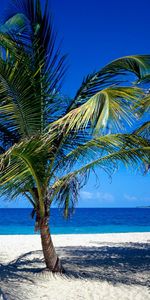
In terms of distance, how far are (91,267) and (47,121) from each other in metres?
2.87

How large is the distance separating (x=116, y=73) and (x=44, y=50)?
1135mm

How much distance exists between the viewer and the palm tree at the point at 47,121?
428cm

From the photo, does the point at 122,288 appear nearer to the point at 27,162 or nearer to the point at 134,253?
the point at 27,162

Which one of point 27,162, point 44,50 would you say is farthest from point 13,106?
point 44,50

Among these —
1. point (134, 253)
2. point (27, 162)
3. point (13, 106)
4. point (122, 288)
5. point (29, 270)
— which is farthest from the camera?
point (134, 253)

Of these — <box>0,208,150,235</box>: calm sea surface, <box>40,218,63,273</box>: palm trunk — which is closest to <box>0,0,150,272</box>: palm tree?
<box>40,218,63,273</box>: palm trunk

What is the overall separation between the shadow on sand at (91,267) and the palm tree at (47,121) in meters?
0.53

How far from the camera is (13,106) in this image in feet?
16.0

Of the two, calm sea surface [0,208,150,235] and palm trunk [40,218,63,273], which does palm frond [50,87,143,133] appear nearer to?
palm trunk [40,218,63,273]

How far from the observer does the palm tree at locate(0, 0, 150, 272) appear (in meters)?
4.28

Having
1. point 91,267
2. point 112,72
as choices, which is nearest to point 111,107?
point 112,72

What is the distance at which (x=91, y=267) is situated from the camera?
266 inches

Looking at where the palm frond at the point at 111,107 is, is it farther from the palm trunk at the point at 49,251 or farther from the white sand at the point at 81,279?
the white sand at the point at 81,279

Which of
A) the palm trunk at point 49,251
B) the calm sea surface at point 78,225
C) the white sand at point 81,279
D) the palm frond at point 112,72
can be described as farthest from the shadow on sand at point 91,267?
the calm sea surface at point 78,225
